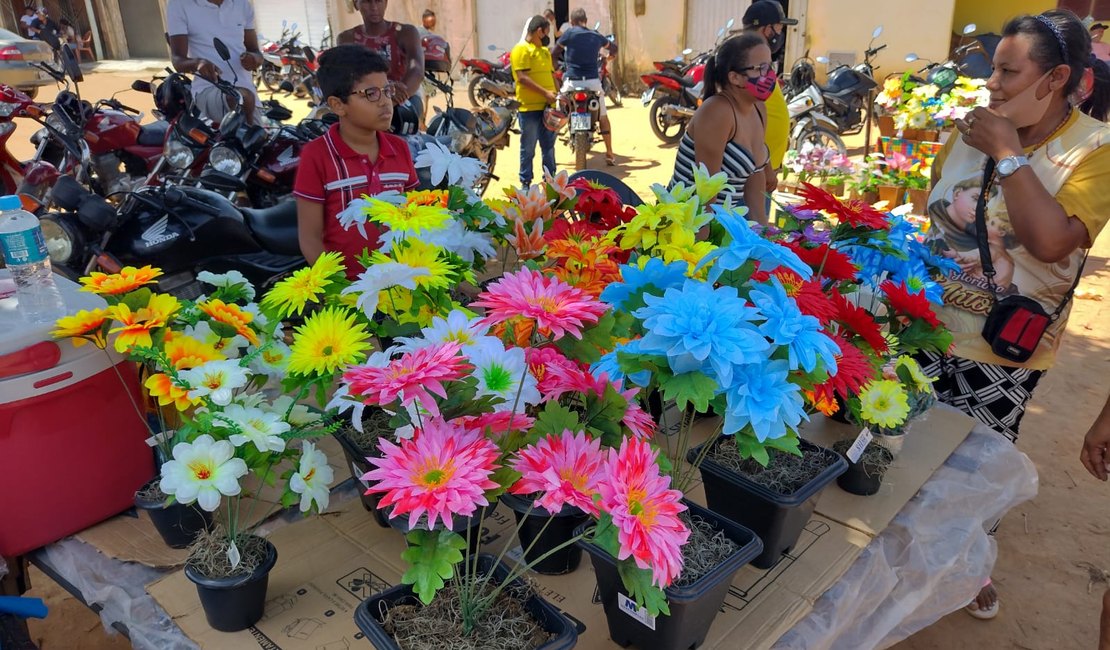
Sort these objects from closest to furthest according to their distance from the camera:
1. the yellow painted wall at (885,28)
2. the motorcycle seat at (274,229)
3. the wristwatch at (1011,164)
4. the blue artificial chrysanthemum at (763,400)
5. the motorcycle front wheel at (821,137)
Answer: the blue artificial chrysanthemum at (763,400)
the wristwatch at (1011,164)
the motorcycle seat at (274,229)
the motorcycle front wheel at (821,137)
the yellow painted wall at (885,28)

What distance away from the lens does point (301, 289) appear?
1341 millimetres

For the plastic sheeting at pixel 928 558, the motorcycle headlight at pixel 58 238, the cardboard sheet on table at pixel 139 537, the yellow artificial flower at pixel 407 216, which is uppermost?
the yellow artificial flower at pixel 407 216

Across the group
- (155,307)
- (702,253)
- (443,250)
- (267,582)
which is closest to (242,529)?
(267,582)

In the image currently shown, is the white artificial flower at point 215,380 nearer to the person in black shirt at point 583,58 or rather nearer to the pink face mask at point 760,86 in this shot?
the pink face mask at point 760,86

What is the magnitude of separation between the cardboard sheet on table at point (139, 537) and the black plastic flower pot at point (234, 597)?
15 centimetres

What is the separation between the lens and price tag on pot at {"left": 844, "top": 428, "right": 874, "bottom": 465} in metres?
1.53

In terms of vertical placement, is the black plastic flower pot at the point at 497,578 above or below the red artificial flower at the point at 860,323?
below

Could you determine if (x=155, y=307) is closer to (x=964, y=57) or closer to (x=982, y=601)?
(x=982, y=601)

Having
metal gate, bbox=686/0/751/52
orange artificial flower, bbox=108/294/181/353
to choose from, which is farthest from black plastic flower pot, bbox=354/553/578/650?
metal gate, bbox=686/0/751/52

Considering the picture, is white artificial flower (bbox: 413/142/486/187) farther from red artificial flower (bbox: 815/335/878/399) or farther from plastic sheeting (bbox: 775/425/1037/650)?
plastic sheeting (bbox: 775/425/1037/650)

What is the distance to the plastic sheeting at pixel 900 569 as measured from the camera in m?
1.33

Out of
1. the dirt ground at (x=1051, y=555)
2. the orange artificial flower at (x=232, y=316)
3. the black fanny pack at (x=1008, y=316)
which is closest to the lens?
the orange artificial flower at (x=232, y=316)

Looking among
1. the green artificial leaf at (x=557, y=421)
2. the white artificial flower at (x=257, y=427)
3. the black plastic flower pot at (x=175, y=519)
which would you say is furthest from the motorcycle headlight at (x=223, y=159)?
the green artificial leaf at (x=557, y=421)

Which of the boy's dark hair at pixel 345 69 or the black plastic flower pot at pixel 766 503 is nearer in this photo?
the black plastic flower pot at pixel 766 503
